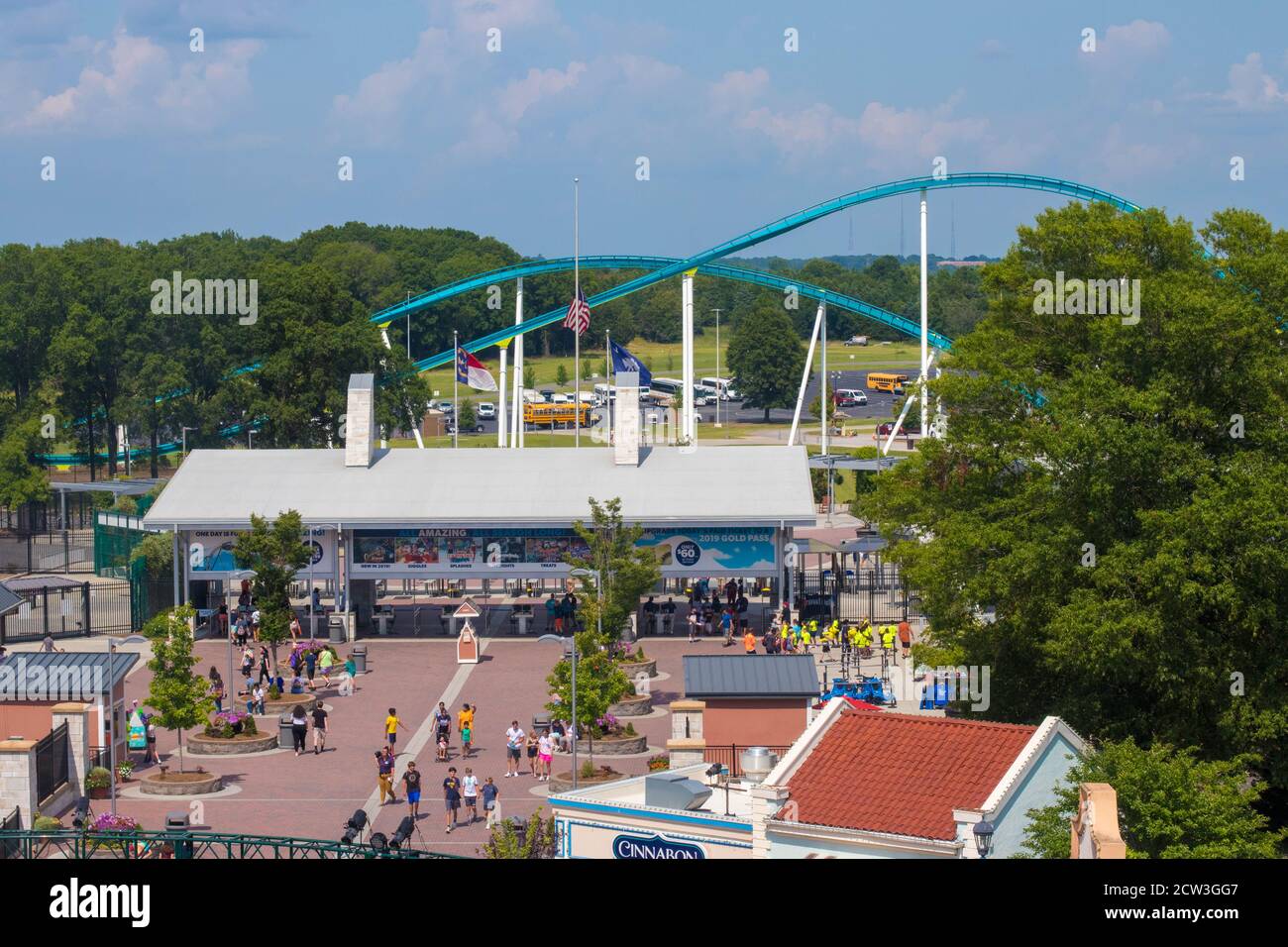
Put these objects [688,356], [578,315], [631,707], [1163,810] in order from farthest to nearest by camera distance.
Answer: [688,356] < [578,315] < [631,707] < [1163,810]

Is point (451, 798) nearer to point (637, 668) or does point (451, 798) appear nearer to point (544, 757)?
point (544, 757)

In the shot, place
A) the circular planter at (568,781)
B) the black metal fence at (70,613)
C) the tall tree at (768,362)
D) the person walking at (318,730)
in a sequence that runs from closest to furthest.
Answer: the circular planter at (568,781) → the person walking at (318,730) → the black metal fence at (70,613) → the tall tree at (768,362)

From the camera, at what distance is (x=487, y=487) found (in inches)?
1970

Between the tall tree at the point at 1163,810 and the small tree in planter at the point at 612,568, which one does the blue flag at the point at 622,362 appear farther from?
the tall tree at the point at 1163,810

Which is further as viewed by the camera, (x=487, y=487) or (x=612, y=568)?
(x=487, y=487)

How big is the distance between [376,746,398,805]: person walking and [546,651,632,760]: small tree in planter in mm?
3513

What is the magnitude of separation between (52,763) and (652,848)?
1344cm

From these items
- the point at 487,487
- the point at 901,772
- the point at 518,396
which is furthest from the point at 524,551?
the point at 901,772

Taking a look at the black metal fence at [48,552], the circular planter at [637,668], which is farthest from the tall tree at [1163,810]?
the black metal fence at [48,552]

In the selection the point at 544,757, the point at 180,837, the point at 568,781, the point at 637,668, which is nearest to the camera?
the point at 180,837

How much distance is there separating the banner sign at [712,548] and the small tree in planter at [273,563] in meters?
9.36

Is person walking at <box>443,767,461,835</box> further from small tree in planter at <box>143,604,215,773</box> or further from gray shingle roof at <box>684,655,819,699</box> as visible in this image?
small tree in planter at <box>143,604,215,773</box>

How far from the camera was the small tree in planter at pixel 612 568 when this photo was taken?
4038 cm
